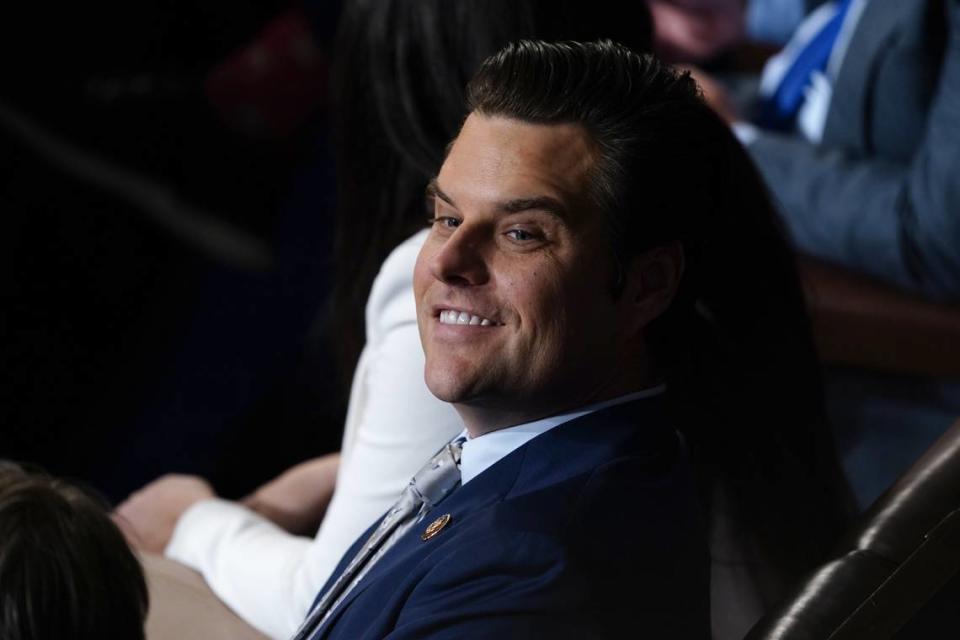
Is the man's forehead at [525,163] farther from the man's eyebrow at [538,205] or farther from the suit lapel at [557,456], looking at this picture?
the suit lapel at [557,456]

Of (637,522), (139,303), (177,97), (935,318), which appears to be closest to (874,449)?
(935,318)

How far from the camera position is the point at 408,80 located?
1.41 m

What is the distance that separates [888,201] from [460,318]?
1097 mm

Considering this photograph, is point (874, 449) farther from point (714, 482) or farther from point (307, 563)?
point (307, 563)

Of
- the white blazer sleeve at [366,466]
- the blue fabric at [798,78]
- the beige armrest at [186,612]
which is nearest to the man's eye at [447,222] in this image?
the white blazer sleeve at [366,466]

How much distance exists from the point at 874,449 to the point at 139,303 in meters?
1.67

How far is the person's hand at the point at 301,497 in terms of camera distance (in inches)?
64.3

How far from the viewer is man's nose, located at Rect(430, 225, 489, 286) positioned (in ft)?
3.09

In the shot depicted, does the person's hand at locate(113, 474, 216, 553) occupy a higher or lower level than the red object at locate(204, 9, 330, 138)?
lower

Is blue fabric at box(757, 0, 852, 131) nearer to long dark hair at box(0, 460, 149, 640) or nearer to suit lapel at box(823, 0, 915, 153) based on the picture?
suit lapel at box(823, 0, 915, 153)

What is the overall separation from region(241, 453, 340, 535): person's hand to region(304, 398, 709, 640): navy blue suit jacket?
0.62 m

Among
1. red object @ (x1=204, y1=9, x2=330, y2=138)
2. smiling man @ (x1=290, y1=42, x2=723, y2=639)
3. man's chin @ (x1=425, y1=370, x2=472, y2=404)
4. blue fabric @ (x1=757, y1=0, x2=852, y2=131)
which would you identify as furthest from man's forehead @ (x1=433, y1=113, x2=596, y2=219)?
red object @ (x1=204, y1=9, x2=330, y2=138)

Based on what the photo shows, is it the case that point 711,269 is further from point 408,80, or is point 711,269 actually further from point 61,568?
point 61,568

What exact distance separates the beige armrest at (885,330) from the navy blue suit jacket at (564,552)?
3.01 feet
